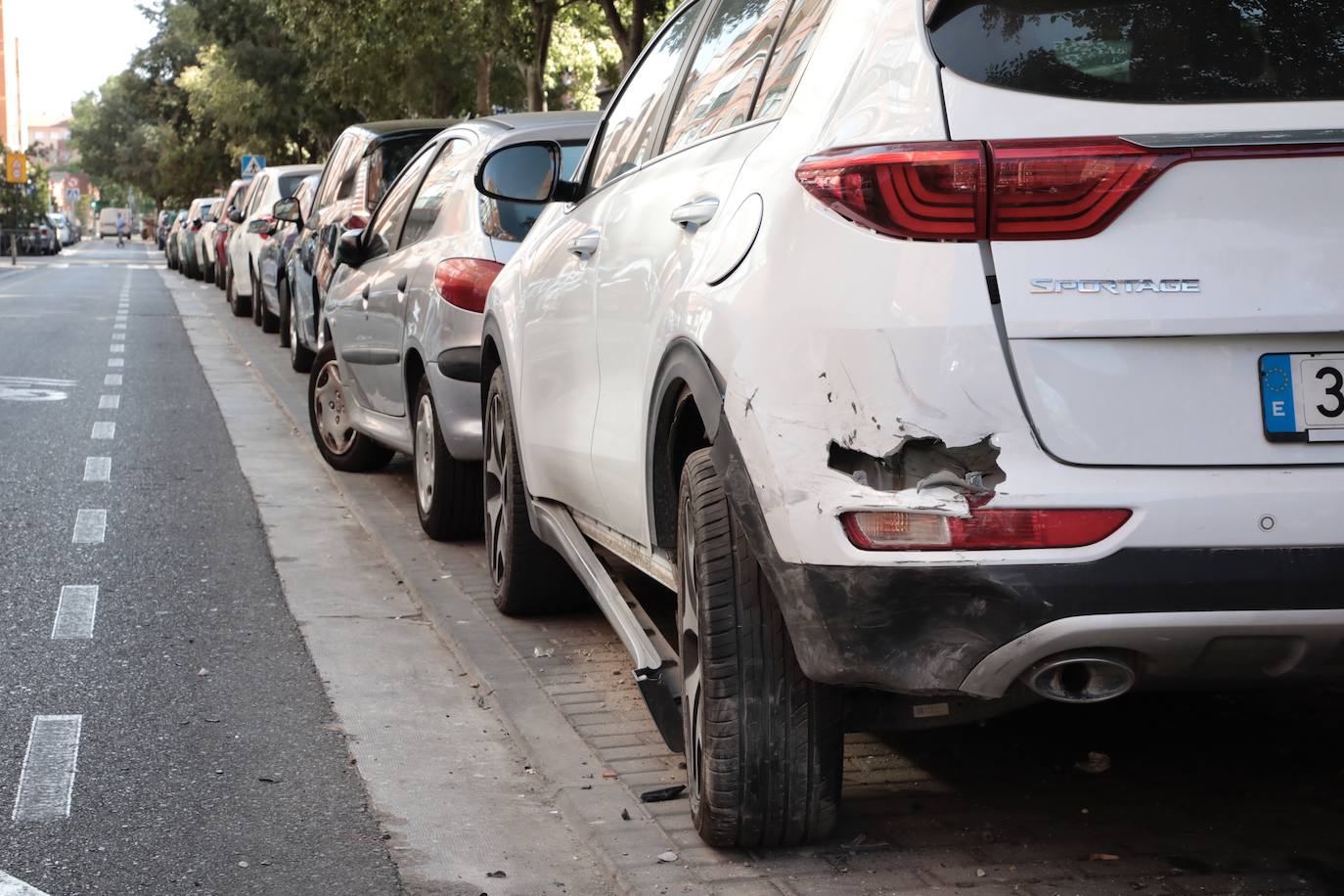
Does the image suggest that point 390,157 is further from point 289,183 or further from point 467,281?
point 289,183

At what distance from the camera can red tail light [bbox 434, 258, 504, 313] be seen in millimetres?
7195

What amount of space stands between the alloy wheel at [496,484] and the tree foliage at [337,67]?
14403 mm

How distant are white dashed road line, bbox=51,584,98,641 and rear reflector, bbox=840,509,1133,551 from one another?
3.75m

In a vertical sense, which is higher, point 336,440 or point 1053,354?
point 1053,354

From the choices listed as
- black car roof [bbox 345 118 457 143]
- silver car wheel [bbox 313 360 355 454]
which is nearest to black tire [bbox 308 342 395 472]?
silver car wheel [bbox 313 360 355 454]

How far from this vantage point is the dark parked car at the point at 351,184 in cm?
1185

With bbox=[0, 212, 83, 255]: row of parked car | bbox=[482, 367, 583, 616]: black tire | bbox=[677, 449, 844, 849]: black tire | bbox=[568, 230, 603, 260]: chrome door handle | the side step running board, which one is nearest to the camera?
bbox=[677, 449, 844, 849]: black tire

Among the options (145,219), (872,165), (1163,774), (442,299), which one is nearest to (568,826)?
(1163,774)

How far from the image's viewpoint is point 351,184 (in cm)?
1245

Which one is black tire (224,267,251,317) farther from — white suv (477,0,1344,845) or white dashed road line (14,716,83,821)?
white suv (477,0,1344,845)

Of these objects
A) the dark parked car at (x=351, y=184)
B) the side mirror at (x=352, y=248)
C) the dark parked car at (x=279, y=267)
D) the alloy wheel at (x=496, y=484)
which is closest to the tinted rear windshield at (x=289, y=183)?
the dark parked car at (x=279, y=267)

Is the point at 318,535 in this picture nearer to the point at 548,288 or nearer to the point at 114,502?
the point at 114,502

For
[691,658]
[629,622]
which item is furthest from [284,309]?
[691,658]

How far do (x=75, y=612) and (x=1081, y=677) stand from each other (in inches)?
163
